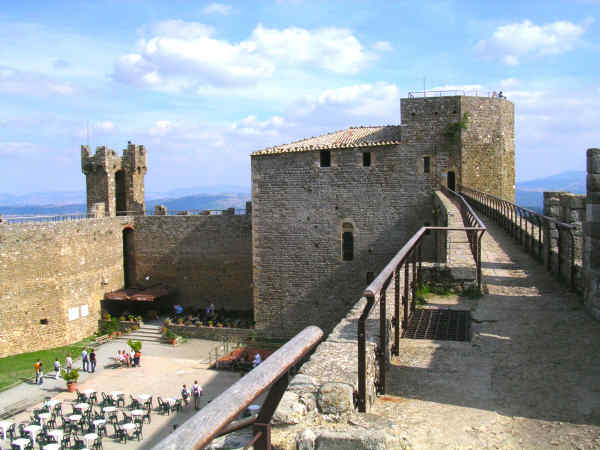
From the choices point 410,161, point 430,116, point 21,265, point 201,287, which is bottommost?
point 201,287

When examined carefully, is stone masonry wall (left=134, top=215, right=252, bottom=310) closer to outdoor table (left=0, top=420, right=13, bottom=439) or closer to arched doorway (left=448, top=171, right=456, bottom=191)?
arched doorway (left=448, top=171, right=456, bottom=191)

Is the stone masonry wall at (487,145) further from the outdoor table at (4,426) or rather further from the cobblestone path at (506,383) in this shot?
the outdoor table at (4,426)

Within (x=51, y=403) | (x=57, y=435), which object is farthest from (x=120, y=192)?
(x=57, y=435)

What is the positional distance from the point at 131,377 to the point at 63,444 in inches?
207

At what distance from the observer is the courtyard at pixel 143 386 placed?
15164 mm

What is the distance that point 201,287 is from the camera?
90.8ft

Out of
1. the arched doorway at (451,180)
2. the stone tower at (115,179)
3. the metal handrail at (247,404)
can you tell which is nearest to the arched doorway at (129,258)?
the stone tower at (115,179)

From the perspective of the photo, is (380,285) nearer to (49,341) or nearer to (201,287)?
(49,341)

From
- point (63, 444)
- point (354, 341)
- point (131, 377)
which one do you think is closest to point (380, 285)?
point (354, 341)

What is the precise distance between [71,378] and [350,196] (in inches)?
483

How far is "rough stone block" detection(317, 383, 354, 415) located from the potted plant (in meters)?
16.8

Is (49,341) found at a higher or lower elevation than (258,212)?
lower

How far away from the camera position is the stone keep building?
71.1 ft

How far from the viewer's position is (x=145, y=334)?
2492 cm
